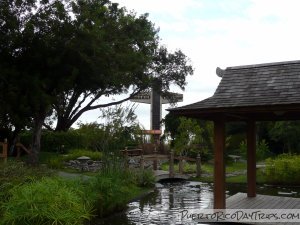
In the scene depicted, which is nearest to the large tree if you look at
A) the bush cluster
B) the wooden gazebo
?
the bush cluster

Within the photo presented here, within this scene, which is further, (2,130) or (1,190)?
(2,130)

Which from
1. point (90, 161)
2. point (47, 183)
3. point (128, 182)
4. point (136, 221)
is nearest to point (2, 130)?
point (90, 161)

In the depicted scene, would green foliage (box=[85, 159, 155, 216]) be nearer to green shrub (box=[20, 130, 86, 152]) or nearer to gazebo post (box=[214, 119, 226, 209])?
gazebo post (box=[214, 119, 226, 209])

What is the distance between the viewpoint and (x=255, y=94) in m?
8.59

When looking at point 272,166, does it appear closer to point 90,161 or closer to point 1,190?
point 90,161

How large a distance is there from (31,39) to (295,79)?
11.0 metres

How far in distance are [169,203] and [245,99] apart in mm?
4804

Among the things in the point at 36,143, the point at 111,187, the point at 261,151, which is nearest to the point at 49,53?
the point at 36,143

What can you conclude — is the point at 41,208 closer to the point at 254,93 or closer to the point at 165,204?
the point at 254,93

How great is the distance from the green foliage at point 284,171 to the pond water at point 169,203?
112 centimetres

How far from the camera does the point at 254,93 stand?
8664 mm

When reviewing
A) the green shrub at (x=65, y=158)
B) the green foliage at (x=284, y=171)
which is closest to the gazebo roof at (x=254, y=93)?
the green foliage at (x=284, y=171)

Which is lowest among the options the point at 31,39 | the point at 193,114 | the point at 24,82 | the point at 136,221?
the point at 136,221

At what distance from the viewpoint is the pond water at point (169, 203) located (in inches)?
365
